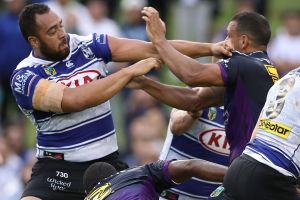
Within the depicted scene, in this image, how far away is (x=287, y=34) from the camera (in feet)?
54.4

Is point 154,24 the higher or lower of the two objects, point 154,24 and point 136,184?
the higher

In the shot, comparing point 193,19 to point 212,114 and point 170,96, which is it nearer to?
point 212,114

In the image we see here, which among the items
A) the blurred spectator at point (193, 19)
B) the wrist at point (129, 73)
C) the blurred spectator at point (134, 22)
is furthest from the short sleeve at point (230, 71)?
the blurred spectator at point (193, 19)

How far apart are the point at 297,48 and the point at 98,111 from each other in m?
7.40

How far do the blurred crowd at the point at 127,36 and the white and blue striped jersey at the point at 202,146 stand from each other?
3.47 metres

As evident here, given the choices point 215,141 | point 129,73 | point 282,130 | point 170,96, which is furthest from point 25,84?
point 282,130

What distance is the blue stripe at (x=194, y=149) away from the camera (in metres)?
10.4

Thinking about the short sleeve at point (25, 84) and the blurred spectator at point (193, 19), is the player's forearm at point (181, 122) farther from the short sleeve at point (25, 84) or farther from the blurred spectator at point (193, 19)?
the blurred spectator at point (193, 19)

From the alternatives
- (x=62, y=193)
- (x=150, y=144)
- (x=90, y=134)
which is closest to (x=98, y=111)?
(x=90, y=134)

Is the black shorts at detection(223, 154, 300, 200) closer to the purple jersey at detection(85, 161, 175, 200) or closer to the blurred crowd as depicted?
the purple jersey at detection(85, 161, 175, 200)

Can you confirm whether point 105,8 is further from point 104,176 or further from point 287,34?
point 104,176

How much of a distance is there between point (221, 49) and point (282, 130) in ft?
4.54

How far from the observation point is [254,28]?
30.2ft

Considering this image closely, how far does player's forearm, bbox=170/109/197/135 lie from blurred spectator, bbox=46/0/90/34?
6.68 meters
